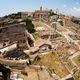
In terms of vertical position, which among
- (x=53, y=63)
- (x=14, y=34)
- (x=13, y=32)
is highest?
(x=13, y=32)

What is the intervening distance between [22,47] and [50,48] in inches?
215

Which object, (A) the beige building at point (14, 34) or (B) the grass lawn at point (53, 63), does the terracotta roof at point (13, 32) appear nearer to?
(A) the beige building at point (14, 34)

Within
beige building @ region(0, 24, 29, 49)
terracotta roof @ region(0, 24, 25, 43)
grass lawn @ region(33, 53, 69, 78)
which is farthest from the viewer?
terracotta roof @ region(0, 24, 25, 43)

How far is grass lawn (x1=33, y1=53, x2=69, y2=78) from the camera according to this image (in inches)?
986

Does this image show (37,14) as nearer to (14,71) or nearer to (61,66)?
(61,66)

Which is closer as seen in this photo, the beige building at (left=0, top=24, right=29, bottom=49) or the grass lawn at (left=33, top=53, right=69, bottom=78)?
the grass lawn at (left=33, top=53, right=69, bottom=78)

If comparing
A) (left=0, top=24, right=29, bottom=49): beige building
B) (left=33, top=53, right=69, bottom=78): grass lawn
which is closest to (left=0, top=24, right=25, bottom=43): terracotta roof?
(left=0, top=24, right=29, bottom=49): beige building

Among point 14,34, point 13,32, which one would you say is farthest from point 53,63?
point 13,32

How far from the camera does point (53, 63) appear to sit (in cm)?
2716

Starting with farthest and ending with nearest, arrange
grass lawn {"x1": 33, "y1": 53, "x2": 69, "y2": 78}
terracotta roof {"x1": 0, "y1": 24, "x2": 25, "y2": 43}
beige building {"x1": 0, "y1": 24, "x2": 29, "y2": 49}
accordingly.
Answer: terracotta roof {"x1": 0, "y1": 24, "x2": 25, "y2": 43}, beige building {"x1": 0, "y1": 24, "x2": 29, "y2": 49}, grass lawn {"x1": 33, "y1": 53, "x2": 69, "y2": 78}

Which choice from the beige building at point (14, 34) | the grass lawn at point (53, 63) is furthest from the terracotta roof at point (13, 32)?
the grass lawn at point (53, 63)

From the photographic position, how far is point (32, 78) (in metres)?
18.2

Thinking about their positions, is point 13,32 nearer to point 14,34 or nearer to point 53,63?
point 14,34

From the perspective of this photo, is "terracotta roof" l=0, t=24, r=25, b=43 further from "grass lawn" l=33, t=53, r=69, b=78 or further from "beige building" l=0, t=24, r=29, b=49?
"grass lawn" l=33, t=53, r=69, b=78
